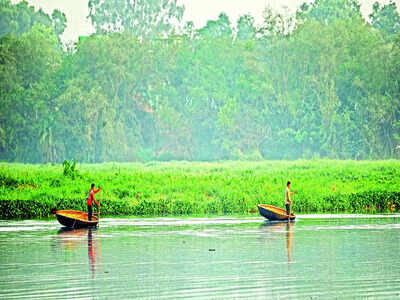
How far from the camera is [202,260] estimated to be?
19.7 meters

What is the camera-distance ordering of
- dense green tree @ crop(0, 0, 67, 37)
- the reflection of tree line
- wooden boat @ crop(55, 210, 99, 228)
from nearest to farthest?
the reflection of tree line < wooden boat @ crop(55, 210, 99, 228) < dense green tree @ crop(0, 0, 67, 37)

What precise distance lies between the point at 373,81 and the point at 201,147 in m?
20.3

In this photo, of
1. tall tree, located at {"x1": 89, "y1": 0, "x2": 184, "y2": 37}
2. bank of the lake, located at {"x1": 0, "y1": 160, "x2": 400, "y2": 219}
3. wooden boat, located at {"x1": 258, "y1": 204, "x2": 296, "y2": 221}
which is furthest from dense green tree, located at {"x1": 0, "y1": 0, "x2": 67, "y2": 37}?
wooden boat, located at {"x1": 258, "y1": 204, "x2": 296, "y2": 221}

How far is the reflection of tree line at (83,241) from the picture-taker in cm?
2038

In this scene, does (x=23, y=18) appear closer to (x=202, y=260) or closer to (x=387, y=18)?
(x=387, y=18)

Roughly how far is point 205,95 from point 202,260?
6734cm

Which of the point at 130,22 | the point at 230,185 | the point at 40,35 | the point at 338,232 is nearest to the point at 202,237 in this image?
the point at 338,232

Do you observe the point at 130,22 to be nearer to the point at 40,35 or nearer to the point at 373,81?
the point at 40,35

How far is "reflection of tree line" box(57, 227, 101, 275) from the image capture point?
2038 centimetres

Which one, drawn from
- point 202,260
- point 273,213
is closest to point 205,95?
point 273,213

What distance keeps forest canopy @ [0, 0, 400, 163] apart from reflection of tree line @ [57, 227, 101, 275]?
164 ft

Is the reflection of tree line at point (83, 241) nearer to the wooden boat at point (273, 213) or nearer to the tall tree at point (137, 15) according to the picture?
the wooden boat at point (273, 213)

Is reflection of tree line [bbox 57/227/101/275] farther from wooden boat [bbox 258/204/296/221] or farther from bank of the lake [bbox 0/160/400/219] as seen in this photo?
wooden boat [bbox 258/204/296/221]

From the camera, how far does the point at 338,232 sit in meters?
26.4
